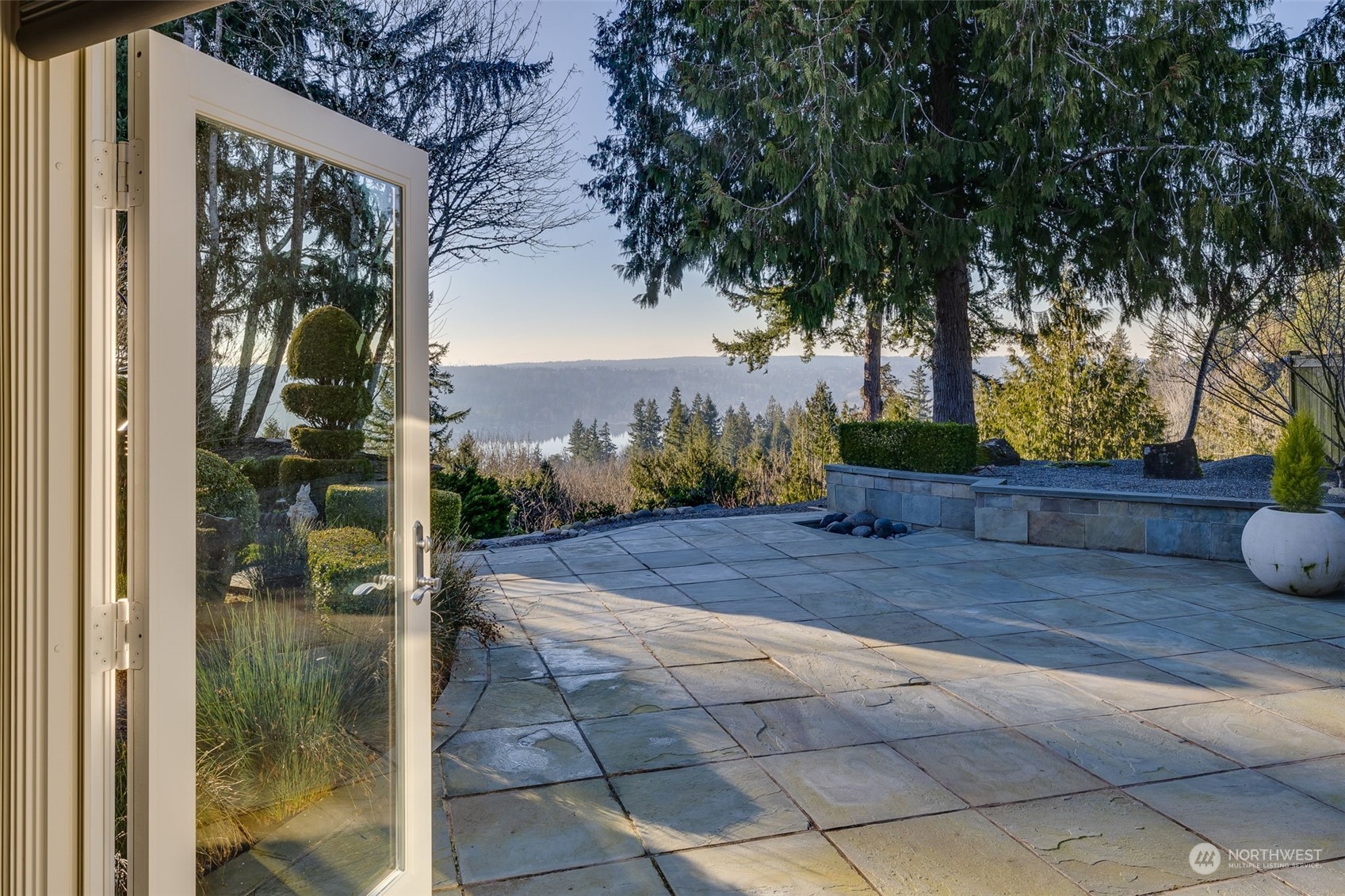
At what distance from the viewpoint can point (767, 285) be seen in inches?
427

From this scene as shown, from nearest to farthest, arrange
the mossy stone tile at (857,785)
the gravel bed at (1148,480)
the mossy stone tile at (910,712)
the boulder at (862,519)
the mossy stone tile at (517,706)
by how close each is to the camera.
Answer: the mossy stone tile at (857,785), the mossy stone tile at (910,712), the mossy stone tile at (517,706), the gravel bed at (1148,480), the boulder at (862,519)

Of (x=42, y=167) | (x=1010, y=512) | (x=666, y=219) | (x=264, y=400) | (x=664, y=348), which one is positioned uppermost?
(x=666, y=219)

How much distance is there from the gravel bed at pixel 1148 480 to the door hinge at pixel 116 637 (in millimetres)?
6586

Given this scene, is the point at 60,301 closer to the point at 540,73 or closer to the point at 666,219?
the point at 540,73

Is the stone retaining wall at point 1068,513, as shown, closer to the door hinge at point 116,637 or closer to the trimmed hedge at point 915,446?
the trimmed hedge at point 915,446

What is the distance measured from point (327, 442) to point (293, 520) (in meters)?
0.20

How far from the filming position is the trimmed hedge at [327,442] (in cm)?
189

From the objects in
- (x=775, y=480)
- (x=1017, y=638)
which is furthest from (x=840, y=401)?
(x=1017, y=638)

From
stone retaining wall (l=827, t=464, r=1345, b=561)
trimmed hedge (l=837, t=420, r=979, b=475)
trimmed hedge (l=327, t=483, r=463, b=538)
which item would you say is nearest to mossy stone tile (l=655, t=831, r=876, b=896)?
trimmed hedge (l=327, t=483, r=463, b=538)

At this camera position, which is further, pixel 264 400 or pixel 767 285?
pixel 767 285

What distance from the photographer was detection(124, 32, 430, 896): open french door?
1.48 meters

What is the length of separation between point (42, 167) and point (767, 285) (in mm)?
9879

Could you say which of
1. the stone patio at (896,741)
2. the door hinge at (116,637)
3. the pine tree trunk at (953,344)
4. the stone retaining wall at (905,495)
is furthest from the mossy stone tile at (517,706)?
the pine tree trunk at (953,344)

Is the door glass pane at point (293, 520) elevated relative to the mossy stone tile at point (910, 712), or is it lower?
elevated
